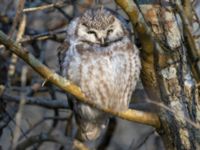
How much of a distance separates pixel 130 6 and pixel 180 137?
0.86 metres

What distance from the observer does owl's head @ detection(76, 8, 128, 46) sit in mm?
3930

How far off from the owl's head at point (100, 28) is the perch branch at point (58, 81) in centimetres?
64

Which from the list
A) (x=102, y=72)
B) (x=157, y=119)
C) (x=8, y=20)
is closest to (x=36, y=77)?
(x=8, y=20)

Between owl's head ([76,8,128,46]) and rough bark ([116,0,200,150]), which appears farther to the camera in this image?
owl's head ([76,8,128,46])

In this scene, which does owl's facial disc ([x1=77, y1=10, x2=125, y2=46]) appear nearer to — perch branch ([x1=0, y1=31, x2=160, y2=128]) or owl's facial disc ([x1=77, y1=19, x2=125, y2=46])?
owl's facial disc ([x1=77, y1=19, x2=125, y2=46])

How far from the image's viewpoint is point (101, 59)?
3809 mm

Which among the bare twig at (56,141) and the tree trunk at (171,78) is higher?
the tree trunk at (171,78)

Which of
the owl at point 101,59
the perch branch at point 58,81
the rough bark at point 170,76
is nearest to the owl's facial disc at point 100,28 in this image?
the owl at point 101,59

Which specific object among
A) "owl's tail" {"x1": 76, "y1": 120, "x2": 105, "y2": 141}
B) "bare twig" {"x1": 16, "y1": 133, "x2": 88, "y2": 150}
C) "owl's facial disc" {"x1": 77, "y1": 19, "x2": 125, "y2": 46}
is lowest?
"owl's tail" {"x1": 76, "y1": 120, "x2": 105, "y2": 141}

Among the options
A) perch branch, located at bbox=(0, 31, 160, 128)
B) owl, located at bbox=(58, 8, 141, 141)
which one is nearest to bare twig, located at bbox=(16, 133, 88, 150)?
owl, located at bbox=(58, 8, 141, 141)

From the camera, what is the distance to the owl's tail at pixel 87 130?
429 cm

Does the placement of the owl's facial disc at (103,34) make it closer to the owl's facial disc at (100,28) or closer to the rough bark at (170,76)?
the owl's facial disc at (100,28)

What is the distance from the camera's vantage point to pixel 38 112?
6.56 m

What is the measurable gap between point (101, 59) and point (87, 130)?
713mm
